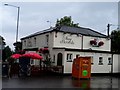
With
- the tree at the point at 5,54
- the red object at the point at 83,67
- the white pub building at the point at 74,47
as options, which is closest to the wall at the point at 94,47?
the white pub building at the point at 74,47

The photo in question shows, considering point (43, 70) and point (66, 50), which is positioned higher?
point (66, 50)

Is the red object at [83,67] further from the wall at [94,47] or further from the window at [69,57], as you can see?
the wall at [94,47]

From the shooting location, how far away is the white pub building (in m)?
33.3

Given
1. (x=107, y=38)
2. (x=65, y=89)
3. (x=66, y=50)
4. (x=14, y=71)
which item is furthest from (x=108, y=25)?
(x=65, y=89)

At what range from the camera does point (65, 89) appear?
1634cm

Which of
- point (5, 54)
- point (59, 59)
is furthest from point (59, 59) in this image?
point (5, 54)

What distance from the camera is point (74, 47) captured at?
36.7 m

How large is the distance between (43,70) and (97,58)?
7.58 meters

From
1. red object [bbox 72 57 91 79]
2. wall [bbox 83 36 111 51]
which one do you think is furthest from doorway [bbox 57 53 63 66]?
red object [bbox 72 57 91 79]

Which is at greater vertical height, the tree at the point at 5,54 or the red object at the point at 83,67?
the tree at the point at 5,54

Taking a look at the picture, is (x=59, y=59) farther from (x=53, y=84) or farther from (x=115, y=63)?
(x=53, y=84)

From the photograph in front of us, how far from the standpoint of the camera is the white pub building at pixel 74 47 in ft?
109

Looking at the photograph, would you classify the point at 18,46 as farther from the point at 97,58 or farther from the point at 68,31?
the point at 97,58

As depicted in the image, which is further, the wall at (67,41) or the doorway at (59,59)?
the wall at (67,41)
